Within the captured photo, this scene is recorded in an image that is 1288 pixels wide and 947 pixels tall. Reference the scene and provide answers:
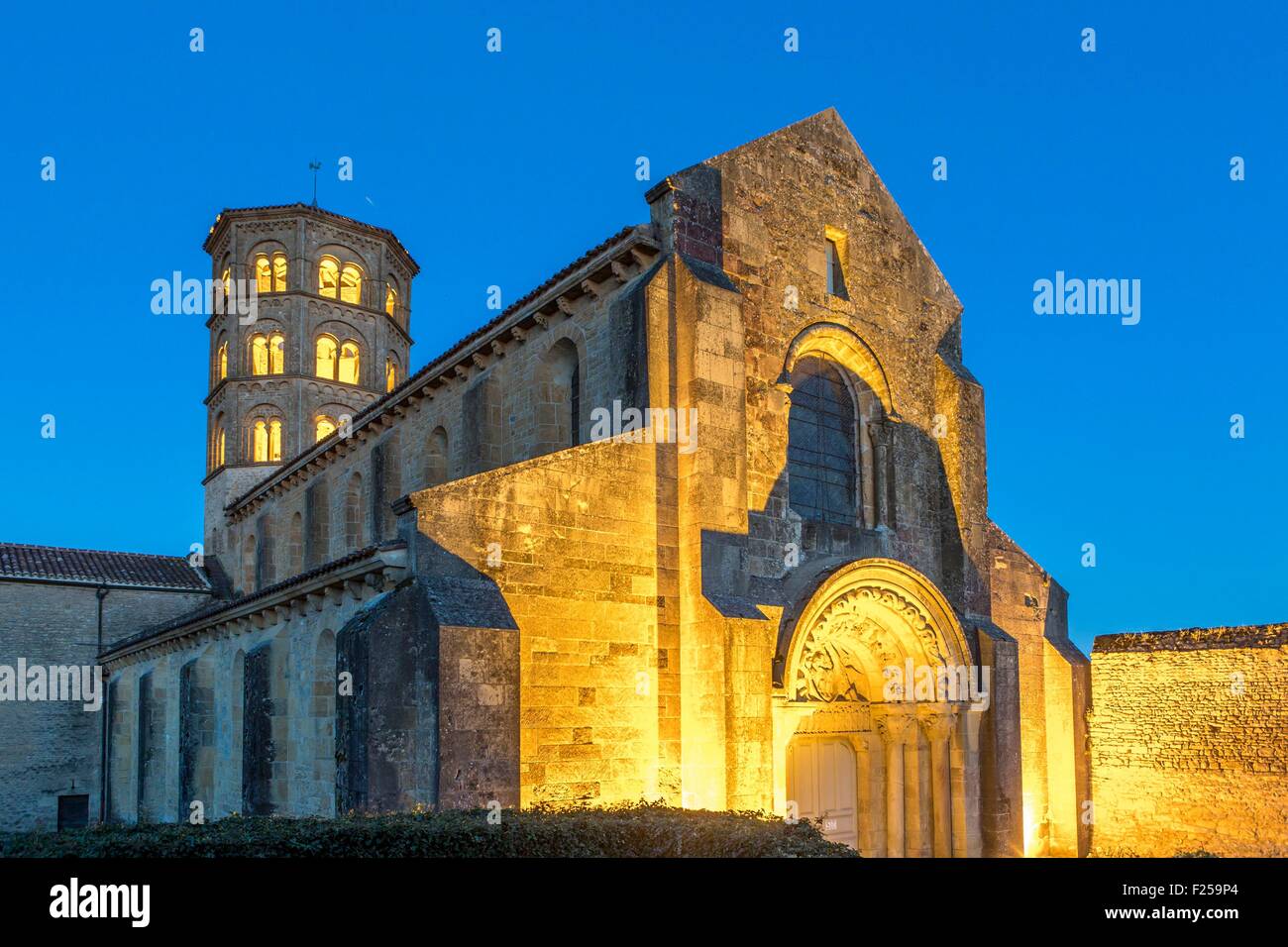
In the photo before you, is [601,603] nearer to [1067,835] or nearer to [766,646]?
[766,646]

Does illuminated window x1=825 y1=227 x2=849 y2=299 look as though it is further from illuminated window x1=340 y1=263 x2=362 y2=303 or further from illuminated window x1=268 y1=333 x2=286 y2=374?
illuminated window x1=268 y1=333 x2=286 y2=374

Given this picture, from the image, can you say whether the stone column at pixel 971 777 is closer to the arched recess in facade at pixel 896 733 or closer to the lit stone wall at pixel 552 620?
the arched recess in facade at pixel 896 733

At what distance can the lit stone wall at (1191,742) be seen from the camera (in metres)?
17.0

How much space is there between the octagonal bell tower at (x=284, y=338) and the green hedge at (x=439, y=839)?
2774 cm

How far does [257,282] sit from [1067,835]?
30170mm

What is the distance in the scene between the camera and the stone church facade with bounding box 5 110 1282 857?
451 inches

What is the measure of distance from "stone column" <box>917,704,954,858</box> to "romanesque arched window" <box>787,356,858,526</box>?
3458mm

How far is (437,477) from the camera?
62.0 ft

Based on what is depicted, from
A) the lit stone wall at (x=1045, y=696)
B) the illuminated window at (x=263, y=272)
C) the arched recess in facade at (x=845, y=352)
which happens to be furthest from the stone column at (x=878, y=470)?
Answer: the illuminated window at (x=263, y=272)

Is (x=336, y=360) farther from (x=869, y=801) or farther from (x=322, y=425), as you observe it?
(x=869, y=801)

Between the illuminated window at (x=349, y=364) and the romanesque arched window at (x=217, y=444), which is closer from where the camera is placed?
the romanesque arched window at (x=217, y=444)

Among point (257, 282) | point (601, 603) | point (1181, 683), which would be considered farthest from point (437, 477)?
point (257, 282)

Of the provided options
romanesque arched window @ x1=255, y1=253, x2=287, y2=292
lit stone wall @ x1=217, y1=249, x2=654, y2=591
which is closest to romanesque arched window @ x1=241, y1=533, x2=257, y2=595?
lit stone wall @ x1=217, y1=249, x2=654, y2=591
